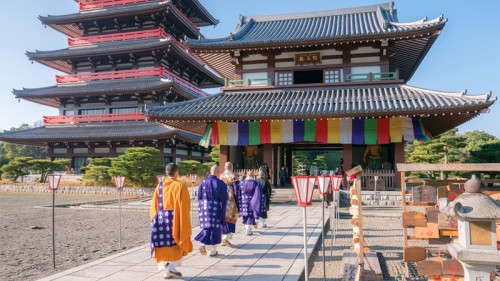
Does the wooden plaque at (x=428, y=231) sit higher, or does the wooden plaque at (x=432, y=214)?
the wooden plaque at (x=432, y=214)

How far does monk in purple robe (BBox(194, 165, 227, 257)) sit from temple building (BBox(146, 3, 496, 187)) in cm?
806

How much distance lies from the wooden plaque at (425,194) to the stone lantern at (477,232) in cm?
253

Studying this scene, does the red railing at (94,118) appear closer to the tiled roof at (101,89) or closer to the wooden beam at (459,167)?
the tiled roof at (101,89)

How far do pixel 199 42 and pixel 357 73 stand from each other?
304 inches

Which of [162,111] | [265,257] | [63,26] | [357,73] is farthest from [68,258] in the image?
[63,26]

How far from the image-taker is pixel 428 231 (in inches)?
199

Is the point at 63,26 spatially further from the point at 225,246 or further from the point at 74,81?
the point at 225,246

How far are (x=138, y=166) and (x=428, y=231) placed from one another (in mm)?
19661

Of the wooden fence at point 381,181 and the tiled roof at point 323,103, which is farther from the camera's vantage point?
the wooden fence at point 381,181

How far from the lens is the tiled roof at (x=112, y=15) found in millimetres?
25250

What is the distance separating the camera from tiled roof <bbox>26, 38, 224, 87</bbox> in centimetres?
2473

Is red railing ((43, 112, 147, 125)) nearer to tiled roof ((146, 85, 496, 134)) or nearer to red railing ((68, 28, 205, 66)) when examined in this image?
red railing ((68, 28, 205, 66))

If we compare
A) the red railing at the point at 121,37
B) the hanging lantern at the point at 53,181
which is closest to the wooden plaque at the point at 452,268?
the hanging lantern at the point at 53,181

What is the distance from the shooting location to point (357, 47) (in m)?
15.7
